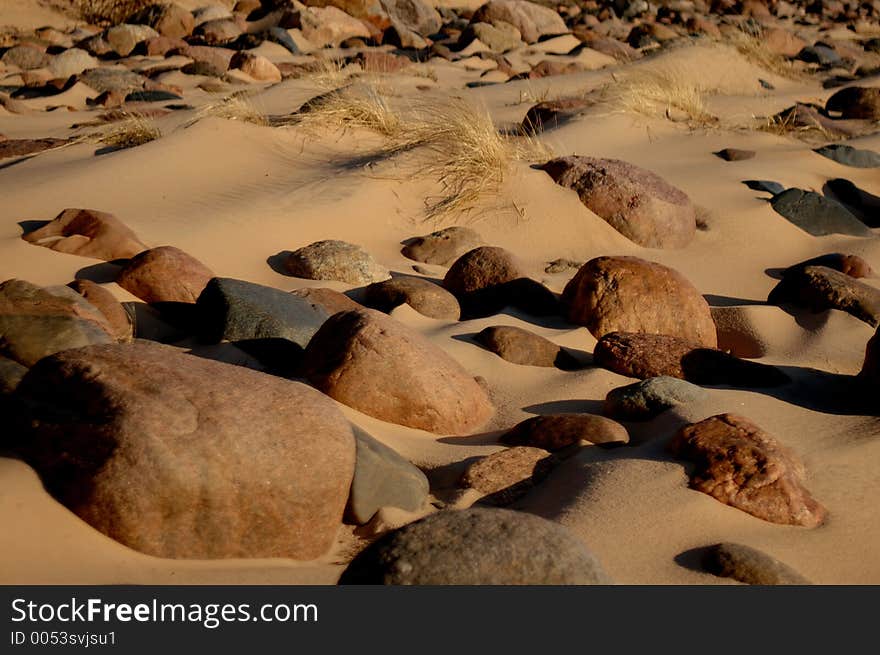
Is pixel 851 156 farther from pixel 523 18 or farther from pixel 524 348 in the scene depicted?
pixel 523 18

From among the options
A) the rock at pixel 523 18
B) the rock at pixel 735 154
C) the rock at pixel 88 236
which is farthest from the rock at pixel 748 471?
the rock at pixel 523 18

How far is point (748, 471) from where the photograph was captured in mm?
2672

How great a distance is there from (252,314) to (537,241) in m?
2.30

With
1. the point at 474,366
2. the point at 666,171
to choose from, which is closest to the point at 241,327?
the point at 474,366

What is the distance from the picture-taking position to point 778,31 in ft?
47.6

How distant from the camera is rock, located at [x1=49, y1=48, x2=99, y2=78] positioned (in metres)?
10.5

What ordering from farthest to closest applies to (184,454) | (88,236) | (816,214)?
(816,214) < (88,236) < (184,454)

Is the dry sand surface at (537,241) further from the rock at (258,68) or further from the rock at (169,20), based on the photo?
the rock at (169,20)

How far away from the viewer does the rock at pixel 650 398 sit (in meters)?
3.23

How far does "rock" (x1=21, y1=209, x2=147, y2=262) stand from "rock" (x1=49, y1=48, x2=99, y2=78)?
6.65 meters

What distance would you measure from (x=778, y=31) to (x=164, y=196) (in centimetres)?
1184

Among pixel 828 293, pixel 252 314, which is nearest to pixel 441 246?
pixel 252 314

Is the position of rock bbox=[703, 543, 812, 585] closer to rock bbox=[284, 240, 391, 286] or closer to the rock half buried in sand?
the rock half buried in sand
